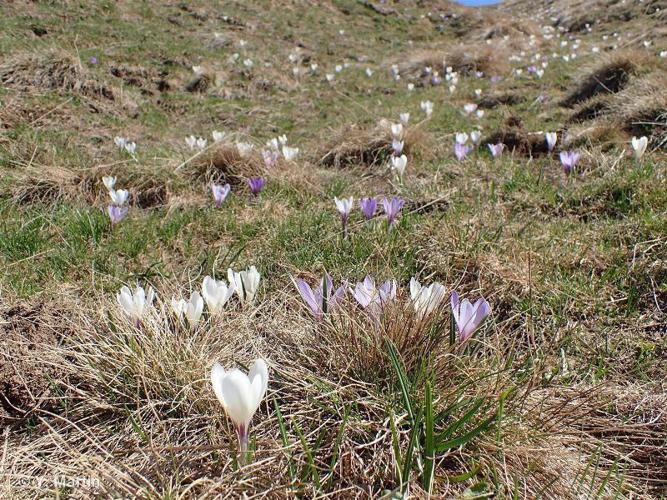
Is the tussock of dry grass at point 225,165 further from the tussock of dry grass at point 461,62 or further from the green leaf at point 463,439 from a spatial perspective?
the tussock of dry grass at point 461,62

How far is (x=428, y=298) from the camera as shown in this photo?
179cm

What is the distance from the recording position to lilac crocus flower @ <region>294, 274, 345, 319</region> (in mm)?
1850

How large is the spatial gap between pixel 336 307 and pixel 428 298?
0.35m

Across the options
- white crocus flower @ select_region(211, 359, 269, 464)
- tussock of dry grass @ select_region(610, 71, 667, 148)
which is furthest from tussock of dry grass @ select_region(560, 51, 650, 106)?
white crocus flower @ select_region(211, 359, 269, 464)

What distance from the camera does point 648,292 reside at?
2.34 metres

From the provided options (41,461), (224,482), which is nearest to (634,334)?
(224,482)

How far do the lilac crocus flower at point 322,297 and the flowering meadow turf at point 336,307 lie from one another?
1 cm

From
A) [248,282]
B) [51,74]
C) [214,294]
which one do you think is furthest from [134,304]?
[51,74]

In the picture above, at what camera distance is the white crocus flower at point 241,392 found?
4.06 feet

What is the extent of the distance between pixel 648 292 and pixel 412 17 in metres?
22.4

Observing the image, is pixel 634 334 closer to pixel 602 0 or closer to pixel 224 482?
pixel 224 482

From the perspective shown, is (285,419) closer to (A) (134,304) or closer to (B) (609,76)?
(A) (134,304)

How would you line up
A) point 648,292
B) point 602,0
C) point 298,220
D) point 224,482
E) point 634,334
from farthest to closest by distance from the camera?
point 602,0
point 298,220
point 648,292
point 634,334
point 224,482

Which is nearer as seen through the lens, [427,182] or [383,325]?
[383,325]
